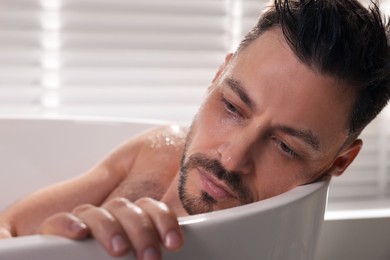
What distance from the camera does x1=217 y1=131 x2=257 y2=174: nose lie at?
1033 mm

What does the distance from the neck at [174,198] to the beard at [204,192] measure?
7cm

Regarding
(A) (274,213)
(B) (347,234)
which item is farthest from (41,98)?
(A) (274,213)

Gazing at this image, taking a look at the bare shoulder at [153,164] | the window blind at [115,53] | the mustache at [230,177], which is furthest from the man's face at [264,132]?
the window blind at [115,53]

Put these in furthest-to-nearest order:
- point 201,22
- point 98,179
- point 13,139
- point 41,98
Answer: point 201,22
point 41,98
point 13,139
point 98,179

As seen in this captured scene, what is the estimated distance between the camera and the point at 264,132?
1060 millimetres

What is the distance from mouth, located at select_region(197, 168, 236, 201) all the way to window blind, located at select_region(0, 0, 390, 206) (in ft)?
3.44

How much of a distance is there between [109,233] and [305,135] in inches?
19.5

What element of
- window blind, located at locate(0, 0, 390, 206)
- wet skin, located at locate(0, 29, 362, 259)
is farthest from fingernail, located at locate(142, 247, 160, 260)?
window blind, located at locate(0, 0, 390, 206)

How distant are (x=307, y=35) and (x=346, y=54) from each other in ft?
0.23

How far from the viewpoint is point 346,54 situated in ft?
3.66

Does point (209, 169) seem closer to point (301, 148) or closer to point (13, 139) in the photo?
point (301, 148)

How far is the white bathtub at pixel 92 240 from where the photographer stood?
2.20ft

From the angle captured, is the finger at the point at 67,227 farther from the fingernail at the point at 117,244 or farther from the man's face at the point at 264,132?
the man's face at the point at 264,132

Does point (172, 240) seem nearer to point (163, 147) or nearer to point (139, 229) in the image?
point (139, 229)
